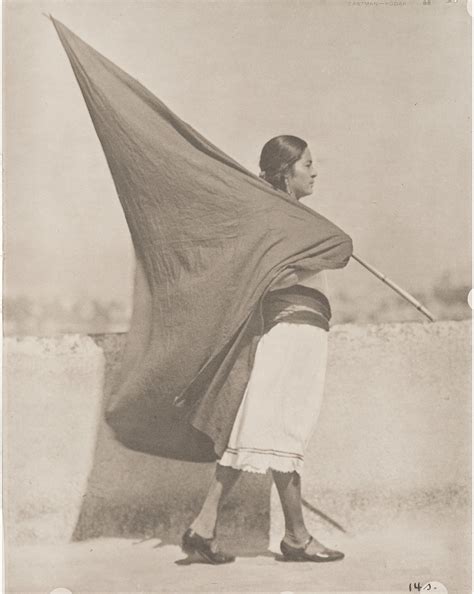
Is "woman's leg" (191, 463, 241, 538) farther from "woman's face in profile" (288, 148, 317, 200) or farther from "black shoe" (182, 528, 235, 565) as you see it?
"woman's face in profile" (288, 148, 317, 200)

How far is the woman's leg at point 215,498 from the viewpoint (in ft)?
10.8

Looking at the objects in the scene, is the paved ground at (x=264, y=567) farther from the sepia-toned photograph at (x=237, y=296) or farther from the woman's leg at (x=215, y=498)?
the woman's leg at (x=215, y=498)

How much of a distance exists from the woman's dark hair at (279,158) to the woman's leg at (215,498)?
1016 mm

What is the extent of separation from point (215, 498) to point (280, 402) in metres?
0.40

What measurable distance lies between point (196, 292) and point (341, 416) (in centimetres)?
70

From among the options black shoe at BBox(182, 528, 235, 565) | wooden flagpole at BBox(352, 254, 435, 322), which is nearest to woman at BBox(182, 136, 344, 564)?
black shoe at BBox(182, 528, 235, 565)

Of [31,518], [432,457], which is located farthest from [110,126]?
[432,457]

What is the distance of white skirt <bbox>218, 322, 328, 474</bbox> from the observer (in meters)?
3.26

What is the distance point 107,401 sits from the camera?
345cm

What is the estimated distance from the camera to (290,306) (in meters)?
3.36

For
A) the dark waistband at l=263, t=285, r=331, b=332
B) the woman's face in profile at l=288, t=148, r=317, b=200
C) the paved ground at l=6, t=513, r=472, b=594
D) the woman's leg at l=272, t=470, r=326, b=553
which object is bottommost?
the paved ground at l=6, t=513, r=472, b=594

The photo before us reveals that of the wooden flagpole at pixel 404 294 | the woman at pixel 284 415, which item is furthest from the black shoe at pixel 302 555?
the wooden flagpole at pixel 404 294

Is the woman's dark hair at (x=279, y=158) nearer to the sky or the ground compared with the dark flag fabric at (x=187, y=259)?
nearer to the sky

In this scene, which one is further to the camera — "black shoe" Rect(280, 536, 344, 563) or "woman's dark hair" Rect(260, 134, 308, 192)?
"woman's dark hair" Rect(260, 134, 308, 192)
